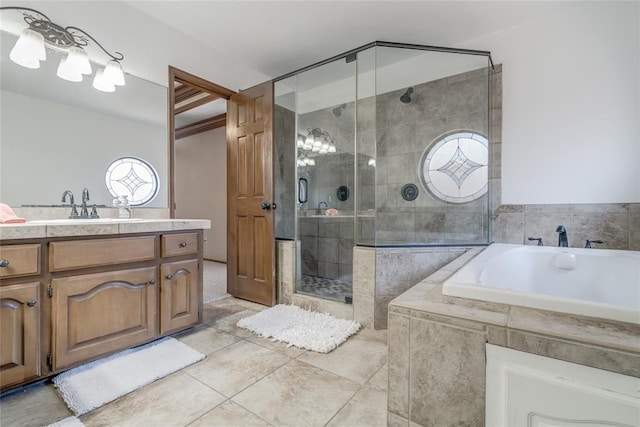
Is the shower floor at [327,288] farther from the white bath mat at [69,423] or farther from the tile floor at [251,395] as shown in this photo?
the white bath mat at [69,423]

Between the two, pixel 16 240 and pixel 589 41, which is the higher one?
pixel 589 41

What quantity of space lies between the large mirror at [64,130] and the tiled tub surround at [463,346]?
2.24 metres

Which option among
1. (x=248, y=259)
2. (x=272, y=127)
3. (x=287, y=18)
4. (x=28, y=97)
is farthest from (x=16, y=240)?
(x=287, y=18)

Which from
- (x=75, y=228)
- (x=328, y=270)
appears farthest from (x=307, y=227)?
(x=75, y=228)

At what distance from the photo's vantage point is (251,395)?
1347 mm

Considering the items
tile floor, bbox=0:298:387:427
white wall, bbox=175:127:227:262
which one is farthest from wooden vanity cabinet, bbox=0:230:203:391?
white wall, bbox=175:127:227:262

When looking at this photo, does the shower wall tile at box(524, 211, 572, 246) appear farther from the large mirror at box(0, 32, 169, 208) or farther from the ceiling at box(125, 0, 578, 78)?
the large mirror at box(0, 32, 169, 208)

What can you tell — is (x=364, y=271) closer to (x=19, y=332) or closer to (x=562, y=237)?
(x=562, y=237)

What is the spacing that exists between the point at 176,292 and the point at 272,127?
5.43ft

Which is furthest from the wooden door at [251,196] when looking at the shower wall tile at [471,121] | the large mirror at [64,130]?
the shower wall tile at [471,121]

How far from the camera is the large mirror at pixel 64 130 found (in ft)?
5.38

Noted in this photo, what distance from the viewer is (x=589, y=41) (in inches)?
79.6

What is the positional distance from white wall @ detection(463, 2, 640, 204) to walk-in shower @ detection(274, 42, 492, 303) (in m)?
0.23

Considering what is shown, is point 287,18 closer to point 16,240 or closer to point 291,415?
point 16,240
